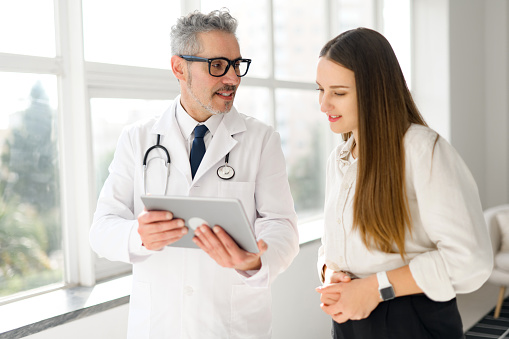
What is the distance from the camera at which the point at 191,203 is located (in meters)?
1.33

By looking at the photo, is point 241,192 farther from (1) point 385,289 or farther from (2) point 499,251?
(2) point 499,251

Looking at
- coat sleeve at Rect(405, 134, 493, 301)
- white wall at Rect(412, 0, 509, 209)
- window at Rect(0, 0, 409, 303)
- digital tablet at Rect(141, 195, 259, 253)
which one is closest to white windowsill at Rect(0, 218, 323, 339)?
window at Rect(0, 0, 409, 303)

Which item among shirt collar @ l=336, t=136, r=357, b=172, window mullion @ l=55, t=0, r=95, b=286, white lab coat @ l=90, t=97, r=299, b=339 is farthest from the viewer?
window mullion @ l=55, t=0, r=95, b=286

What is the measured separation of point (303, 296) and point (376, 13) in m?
2.80

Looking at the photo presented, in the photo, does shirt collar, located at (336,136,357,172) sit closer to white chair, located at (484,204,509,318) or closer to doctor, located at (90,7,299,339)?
doctor, located at (90,7,299,339)

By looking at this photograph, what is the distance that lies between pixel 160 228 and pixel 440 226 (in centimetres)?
71

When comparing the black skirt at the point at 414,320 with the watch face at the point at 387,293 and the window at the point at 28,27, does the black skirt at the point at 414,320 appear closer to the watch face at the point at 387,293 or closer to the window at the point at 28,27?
the watch face at the point at 387,293

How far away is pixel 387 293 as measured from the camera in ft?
4.61

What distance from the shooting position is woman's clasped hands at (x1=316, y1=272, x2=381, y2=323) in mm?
1428

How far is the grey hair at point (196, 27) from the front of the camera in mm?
1847

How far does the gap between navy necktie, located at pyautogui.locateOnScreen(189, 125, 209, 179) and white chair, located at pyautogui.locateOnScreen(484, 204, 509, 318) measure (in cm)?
329

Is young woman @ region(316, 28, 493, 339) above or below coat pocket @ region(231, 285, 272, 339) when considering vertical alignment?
above

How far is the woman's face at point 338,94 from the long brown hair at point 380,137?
0.03 m

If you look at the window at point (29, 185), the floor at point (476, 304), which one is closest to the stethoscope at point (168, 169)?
the window at point (29, 185)
